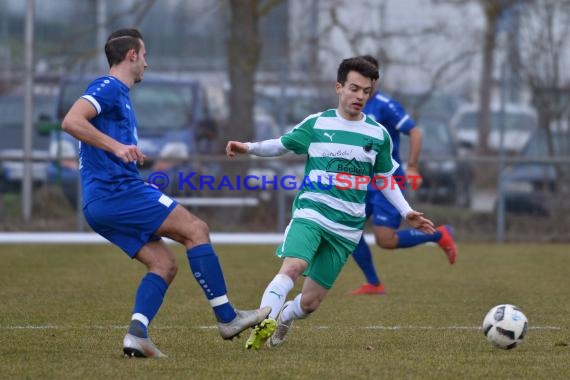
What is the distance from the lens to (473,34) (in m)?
17.9

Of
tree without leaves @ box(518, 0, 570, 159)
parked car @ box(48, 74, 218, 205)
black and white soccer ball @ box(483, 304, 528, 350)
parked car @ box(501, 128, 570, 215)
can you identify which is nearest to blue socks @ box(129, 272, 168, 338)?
black and white soccer ball @ box(483, 304, 528, 350)


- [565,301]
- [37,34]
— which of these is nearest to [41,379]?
[565,301]

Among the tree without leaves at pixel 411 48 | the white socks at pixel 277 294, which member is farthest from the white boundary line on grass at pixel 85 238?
the white socks at pixel 277 294

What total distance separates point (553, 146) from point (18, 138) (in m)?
7.72

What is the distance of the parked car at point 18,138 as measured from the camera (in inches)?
627

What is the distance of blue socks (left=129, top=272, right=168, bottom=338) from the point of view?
19.7ft

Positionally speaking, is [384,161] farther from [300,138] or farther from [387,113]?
[387,113]

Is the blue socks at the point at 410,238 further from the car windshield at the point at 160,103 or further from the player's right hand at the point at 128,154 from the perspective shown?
the car windshield at the point at 160,103

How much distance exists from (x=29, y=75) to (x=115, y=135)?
1094 centimetres

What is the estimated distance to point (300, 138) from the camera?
6.65 metres

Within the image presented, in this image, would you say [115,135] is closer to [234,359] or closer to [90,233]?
[234,359]

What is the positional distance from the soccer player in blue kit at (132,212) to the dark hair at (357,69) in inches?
46.8

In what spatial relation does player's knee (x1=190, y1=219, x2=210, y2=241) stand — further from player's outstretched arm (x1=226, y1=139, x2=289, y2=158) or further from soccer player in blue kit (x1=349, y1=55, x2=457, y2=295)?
soccer player in blue kit (x1=349, y1=55, x2=457, y2=295)

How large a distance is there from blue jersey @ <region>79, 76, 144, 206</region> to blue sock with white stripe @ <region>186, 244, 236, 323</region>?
0.49 m
